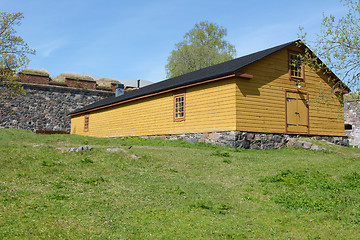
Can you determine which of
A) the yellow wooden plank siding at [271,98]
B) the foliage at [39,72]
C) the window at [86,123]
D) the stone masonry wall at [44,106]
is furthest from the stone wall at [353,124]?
the foliage at [39,72]

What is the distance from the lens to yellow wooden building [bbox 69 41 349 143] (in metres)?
21.1

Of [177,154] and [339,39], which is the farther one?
[339,39]

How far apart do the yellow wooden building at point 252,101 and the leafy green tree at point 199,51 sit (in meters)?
26.7

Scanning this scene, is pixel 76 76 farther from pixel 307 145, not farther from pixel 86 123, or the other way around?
pixel 307 145

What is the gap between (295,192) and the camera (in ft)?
34.5

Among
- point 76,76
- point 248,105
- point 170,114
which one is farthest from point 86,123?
point 248,105

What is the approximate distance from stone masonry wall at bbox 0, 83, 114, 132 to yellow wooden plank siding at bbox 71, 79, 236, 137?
7648 mm

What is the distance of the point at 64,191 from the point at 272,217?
18.5 feet

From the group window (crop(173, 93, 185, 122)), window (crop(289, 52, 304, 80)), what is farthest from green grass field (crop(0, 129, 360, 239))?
window (crop(289, 52, 304, 80))

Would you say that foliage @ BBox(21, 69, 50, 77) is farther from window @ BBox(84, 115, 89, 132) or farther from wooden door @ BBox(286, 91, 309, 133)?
wooden door @ BBox(286, 91, 309, 133)

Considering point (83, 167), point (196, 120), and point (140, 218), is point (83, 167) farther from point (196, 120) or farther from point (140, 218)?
point (196, 120)

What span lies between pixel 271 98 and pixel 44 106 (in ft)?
91.7

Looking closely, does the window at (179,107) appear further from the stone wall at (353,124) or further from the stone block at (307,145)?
the stone wall at (353,124)

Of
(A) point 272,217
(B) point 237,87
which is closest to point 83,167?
(A) point 272,217
